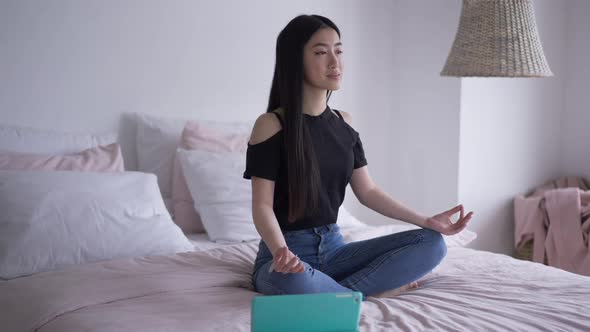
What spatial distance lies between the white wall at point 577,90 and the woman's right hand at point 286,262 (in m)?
2.65

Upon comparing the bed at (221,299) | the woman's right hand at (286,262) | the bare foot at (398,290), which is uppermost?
the woman's right hand at (286,262)

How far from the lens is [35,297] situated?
1542 mm

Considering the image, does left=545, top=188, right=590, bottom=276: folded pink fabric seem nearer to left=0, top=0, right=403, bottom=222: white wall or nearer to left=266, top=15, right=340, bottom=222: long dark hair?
left=0, top=0, right=403, bottom=222: white wall

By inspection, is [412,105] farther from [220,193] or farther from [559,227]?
[220,193]

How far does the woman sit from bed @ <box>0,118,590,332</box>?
9cm

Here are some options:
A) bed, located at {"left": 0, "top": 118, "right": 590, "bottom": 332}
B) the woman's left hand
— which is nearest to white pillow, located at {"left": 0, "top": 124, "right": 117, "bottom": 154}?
bed, located at {"left": 0, "top": 118, "right": 590, "bottom": 332}

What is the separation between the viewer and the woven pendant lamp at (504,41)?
7.20 ft

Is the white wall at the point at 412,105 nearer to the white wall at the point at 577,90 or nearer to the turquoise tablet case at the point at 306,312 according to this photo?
the white wall at the point at 577,90

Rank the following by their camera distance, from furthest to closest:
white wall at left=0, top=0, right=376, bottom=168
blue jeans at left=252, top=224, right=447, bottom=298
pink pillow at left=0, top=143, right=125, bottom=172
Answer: white wall at left=0, top=0, right=376, bottom=168
pink pillow at left=0, top=143, right=125, bottom=172
blue jeans at left=252, top=224, right=447, bottom=298

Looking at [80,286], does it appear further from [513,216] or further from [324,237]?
[513,216]

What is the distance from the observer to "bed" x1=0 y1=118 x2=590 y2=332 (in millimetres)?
1409

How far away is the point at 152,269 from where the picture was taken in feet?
5.77

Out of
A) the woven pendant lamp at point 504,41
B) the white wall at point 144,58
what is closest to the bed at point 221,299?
the woven pendant lamp at point 504,41

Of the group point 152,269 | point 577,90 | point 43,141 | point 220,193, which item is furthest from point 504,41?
point 43,141
